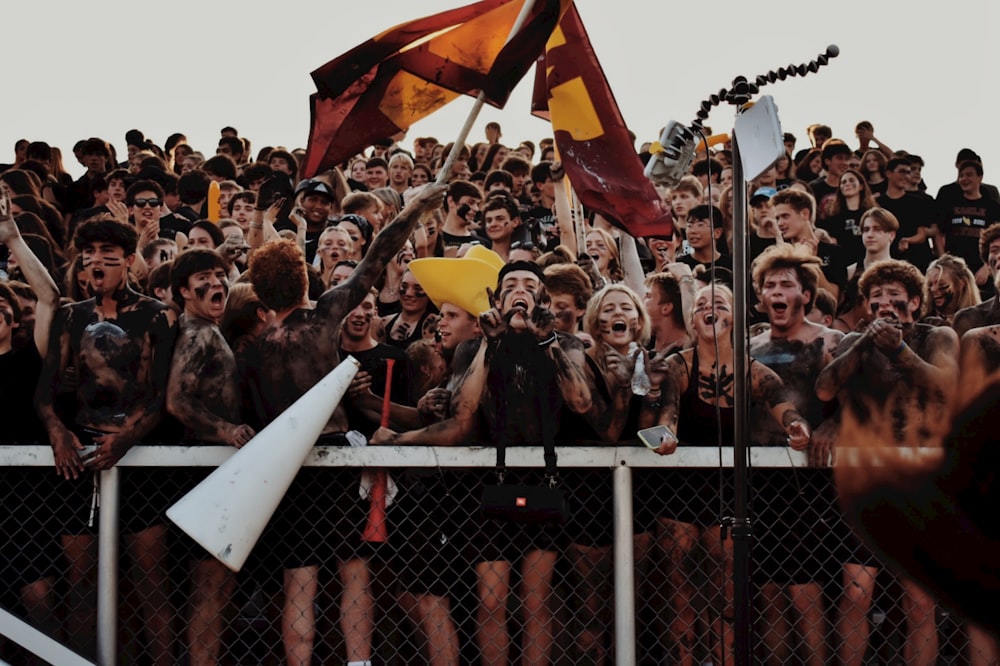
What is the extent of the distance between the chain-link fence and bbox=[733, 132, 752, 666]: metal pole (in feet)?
2.36

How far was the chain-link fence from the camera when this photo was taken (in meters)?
5.20

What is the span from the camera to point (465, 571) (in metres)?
5.29

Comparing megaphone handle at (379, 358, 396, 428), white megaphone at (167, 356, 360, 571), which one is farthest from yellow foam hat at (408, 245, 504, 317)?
white megaphone at (167, 356, 360, 571)

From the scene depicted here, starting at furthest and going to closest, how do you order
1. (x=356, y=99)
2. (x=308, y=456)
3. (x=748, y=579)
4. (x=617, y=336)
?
(x=356, y=99)
(x=617, y=336)
(x=308, y=456)
(x=748, y=579)

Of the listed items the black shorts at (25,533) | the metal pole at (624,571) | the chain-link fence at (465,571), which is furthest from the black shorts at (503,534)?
the black shorts at (25,533)

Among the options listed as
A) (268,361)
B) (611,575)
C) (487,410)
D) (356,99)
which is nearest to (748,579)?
(611,575)

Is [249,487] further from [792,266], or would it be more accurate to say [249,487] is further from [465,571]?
[792,266]

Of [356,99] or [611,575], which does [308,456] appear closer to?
[611,575]

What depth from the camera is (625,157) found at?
7.14 metres

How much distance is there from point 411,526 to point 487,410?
60 centimetres

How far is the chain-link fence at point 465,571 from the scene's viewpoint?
205 inches

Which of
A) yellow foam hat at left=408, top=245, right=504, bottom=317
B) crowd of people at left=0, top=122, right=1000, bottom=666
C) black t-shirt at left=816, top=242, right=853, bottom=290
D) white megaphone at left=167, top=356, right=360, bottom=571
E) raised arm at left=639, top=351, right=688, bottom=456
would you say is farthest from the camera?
black t-shirt at left=816, top=242, right=853, bottom=290

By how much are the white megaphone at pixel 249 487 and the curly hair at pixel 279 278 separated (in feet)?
2.35

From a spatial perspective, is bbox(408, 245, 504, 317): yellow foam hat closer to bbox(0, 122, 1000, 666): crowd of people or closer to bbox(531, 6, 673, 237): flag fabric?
bbox(0, 122, 1000, 666): crowd of people
